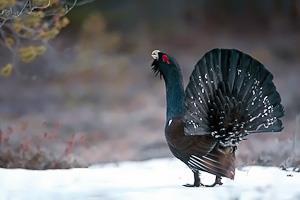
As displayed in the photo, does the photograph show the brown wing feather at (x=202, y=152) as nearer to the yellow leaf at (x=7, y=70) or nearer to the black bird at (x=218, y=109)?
the black bird at (x=218, y=109)

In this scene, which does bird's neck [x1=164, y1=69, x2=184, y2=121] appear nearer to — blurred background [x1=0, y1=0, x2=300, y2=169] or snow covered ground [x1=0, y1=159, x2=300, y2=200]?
snow covered ground [x1=0, y1=159, x2=300, y2=200]

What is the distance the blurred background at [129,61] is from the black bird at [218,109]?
427 centimetres

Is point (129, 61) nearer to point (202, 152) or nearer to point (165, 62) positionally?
point (165, 62)

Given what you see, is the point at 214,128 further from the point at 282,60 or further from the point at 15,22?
the point at 282,60

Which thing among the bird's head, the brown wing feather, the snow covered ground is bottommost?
the snow covered ground

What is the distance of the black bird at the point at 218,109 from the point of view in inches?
183

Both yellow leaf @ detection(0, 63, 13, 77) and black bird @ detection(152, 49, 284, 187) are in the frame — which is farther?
yellow leaf @ detection(0, 63, 13, 77)

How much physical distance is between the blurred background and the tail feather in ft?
14.2

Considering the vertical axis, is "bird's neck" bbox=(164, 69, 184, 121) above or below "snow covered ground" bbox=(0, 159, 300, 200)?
above

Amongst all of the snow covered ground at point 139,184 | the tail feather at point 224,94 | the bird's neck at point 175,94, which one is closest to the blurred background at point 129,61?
the snow covered ground at point 139,184

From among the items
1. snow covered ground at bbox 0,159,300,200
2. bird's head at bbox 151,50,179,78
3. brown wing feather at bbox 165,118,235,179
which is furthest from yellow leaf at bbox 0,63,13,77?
brown wing feather at bbox 165,118,235,179

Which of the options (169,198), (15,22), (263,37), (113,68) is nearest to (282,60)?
(263,37)

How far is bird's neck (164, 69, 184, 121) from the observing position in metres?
4.80

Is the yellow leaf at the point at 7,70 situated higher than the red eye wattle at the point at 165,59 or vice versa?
the red eye wattle at the point at 165,59
